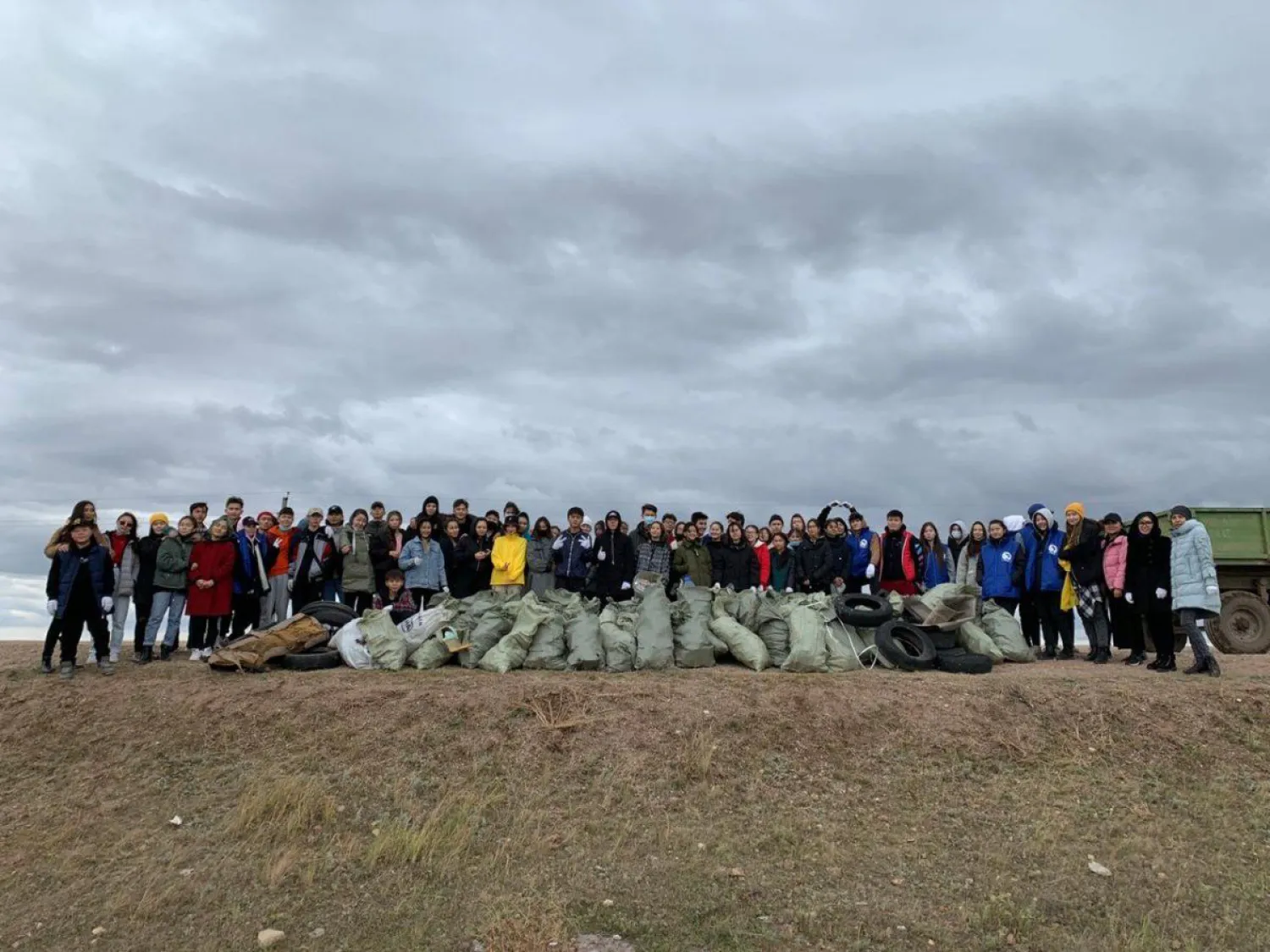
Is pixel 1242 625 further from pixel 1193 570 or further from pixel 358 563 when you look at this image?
pixel 358 563

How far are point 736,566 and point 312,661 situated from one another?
17.1 ft

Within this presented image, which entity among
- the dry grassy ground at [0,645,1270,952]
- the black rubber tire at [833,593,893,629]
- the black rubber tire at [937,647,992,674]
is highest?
the black rubber tire at [833,593,893,629]

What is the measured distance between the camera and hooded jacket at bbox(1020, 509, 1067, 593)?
10375 mm

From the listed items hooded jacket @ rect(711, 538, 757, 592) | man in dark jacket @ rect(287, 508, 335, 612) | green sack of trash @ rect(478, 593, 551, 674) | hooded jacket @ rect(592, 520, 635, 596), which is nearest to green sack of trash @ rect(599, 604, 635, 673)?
green sack of trash @ rect(478, 593, 551, 674)

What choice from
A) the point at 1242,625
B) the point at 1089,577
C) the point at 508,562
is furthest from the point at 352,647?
the point at 1242,625

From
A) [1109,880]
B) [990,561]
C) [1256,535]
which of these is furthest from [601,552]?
[1256,535]

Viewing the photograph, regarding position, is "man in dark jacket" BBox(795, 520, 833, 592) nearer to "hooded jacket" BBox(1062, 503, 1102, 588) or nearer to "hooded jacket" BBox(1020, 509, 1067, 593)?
"hooded jacket" BBox(1020, 509, 1067, 593)

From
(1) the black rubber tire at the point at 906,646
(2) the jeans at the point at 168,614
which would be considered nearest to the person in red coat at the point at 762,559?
(1) the black rubber tire at the point at 906,646

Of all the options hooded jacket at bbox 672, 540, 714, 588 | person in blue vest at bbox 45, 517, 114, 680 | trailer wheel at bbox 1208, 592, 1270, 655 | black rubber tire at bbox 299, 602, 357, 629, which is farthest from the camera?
trailer wheel at bbox 1208, 592, 1270, 655

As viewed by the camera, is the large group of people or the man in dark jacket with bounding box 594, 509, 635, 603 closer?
the large group of people

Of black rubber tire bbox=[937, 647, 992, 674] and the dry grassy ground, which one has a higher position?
black rubber tire bbox=[937, 647, 992, 674]

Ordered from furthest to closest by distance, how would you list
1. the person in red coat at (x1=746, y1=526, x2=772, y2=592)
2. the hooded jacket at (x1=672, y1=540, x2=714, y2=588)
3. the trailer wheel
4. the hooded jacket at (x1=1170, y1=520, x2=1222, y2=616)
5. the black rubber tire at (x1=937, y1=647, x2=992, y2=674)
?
1. the trailer wheel
2. the person in red coat at (x1=746, y1=526, x2=772, y2=592)
3. the hooded jacket at (x1=672, y1=540, x2=714, y2=588)
4. the black rubber tire at (x1=937, y1=647, x2=992, y2=674)
5. the hooded jacket at (x1=1170, y1=520, x2=1222, y2=616)

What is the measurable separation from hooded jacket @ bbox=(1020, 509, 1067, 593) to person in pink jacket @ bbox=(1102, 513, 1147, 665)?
0.54 metres

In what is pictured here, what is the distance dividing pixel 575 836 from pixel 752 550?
5.74 meters
